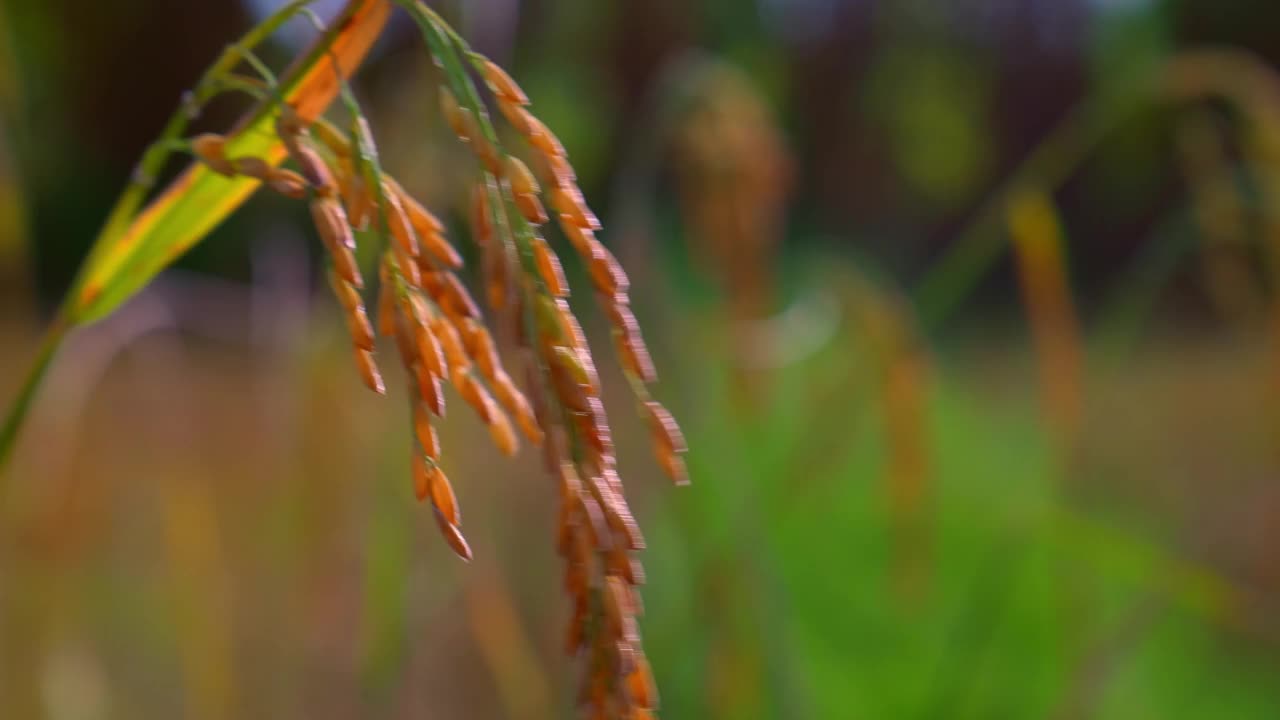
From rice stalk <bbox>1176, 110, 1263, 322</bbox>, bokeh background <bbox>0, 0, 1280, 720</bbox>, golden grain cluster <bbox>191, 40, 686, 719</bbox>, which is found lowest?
bokeh background <bbox>0, 0, 1280, 720</bbox>

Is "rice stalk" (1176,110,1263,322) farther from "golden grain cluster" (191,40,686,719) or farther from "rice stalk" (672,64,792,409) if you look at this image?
"golden grain cluster" (191,40,686,719)

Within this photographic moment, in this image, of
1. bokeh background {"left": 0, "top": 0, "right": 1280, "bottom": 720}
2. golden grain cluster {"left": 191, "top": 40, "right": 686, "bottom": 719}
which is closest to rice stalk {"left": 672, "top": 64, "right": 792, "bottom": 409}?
bokeh background {"left": 0, "top": 0, "right": 1280, "bottom": 720}

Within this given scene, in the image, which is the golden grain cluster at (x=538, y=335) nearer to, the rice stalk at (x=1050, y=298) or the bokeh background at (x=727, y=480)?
the bokeh background at (x=727, y=480)

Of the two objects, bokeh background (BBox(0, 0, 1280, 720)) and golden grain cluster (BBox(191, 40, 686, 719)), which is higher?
golden grain cluster (BBox(191, 40, 686, 719))

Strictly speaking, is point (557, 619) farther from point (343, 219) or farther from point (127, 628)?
point (343, 219)

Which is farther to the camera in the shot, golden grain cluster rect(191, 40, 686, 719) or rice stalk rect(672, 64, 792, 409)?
rice stalk rect(672, 64, 792, 409)

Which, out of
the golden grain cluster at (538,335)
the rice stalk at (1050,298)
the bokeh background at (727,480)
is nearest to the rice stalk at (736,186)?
the bokeh background at (727,480)

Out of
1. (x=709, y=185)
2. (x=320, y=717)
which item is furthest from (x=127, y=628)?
(x=709, y=185)
